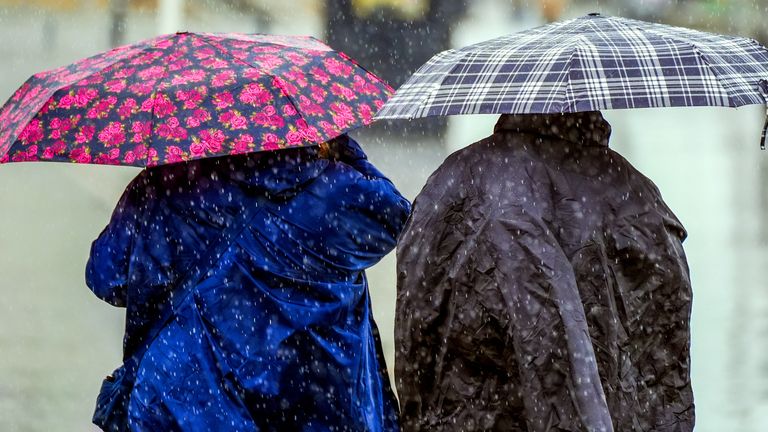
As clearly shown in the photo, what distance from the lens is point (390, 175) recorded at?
10547 mm

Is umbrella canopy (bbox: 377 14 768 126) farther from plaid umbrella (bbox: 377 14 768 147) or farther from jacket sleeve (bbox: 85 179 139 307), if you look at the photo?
jacket sleeve (bbox: 85 179 139 307)

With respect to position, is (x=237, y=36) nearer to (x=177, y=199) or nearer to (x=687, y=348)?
(x=177, y=199)

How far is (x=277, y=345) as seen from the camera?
432 centimetres

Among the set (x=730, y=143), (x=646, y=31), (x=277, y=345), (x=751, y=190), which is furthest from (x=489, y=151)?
(x=730, y=143)

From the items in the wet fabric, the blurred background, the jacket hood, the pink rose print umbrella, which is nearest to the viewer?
the wet fabric

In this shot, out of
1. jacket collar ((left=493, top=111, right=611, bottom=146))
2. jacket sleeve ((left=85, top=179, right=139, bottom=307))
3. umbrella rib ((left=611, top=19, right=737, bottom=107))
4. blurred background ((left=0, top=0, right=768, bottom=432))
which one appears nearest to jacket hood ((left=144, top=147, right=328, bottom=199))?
jacket sleeve ((left=85, top=179, right=139, bottom=307))

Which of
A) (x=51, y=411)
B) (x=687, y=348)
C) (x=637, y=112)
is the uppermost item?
Answer: (x=687, y=348)

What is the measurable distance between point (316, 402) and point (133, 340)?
0.59 meters

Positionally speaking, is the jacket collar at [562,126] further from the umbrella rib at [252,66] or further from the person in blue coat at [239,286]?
the person in blue coat at [239,286]

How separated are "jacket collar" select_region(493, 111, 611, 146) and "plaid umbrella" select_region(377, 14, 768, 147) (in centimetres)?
15

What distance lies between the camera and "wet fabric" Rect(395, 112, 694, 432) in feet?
10.9

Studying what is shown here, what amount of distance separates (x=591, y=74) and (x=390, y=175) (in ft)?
23.6

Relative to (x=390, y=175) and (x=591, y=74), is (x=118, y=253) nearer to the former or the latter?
(x=591, y=74)

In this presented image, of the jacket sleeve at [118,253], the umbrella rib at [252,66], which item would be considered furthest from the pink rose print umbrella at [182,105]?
the jacket sleeve at [118,253]
